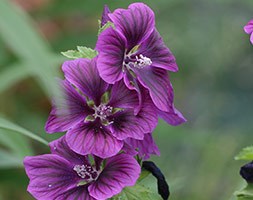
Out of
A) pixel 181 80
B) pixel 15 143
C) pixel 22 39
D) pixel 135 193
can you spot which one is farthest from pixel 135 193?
pixel 181 80

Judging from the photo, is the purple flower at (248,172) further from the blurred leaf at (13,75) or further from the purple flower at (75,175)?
the blurred leaf at (13,75)

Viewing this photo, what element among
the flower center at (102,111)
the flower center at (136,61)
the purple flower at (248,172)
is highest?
the flower center at (136,61)

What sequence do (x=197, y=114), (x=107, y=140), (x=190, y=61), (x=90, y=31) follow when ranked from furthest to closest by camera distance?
(x=197, y=114) < (x=190, y=61) < (x=90, y=31) < (x=107, y=140)

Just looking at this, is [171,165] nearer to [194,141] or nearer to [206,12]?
[194,141]

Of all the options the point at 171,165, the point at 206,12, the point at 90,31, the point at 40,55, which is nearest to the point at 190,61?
the point at 206,12

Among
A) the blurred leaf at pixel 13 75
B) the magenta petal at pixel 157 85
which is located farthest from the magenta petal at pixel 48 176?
the blurred leaf at pixel 13 75

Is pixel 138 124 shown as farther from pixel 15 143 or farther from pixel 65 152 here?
pixel 15 143

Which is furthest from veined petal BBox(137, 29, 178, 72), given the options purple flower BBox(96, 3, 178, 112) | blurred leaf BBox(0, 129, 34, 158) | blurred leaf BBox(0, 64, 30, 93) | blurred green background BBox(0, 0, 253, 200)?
blurred leaf BBox(0, 64, 30, 93)
